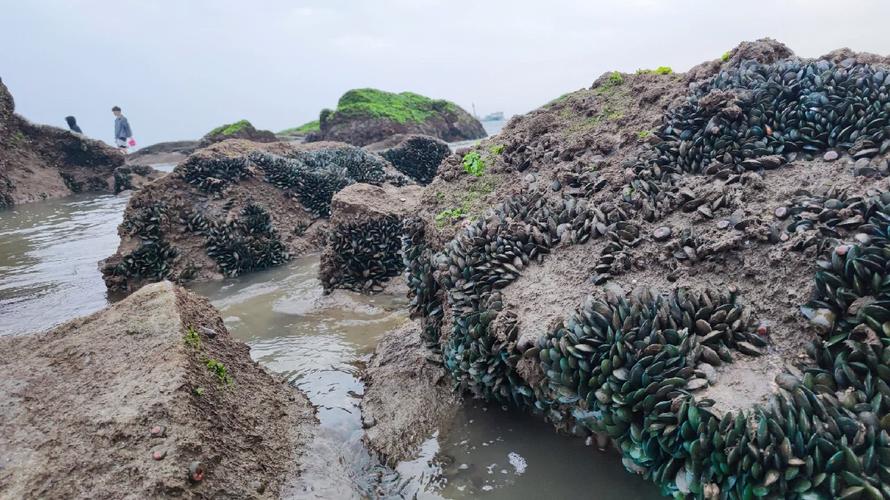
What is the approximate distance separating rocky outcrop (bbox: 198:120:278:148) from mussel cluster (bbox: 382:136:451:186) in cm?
964

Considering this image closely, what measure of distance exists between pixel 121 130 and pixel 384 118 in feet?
39.2

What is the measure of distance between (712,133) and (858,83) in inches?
41.6

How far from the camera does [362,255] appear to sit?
8.27 metres

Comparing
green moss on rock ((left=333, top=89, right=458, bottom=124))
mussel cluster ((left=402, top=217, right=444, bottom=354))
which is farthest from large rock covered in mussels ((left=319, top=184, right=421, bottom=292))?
green moss on rock ((left=333, top=89, right=458, bottom=124))

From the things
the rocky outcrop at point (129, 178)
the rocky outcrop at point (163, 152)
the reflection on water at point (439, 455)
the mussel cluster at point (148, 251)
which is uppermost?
the rocky outcrop at point (163, 152)

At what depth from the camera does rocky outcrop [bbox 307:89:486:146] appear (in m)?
28.8

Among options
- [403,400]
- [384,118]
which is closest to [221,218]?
[403,400]

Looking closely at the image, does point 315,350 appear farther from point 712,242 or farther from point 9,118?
point 9,118

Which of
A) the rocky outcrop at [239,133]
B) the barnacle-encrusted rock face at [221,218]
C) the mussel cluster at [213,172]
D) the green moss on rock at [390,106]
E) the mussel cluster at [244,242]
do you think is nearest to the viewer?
the barnacle-encrusted rock face at [221,218]

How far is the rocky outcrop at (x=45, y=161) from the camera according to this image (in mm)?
18547

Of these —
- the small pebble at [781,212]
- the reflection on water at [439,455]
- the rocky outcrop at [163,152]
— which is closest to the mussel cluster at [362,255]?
the reflection on water at [439,455]

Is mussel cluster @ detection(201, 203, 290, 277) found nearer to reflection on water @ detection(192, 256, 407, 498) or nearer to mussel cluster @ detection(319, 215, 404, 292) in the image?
reflection on water @ detection(192, 256, 407, 498)

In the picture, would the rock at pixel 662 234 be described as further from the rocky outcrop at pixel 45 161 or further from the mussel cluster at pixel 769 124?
the rocky outcrop at pixel 45 161

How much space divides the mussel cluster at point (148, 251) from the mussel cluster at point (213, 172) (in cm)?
85
